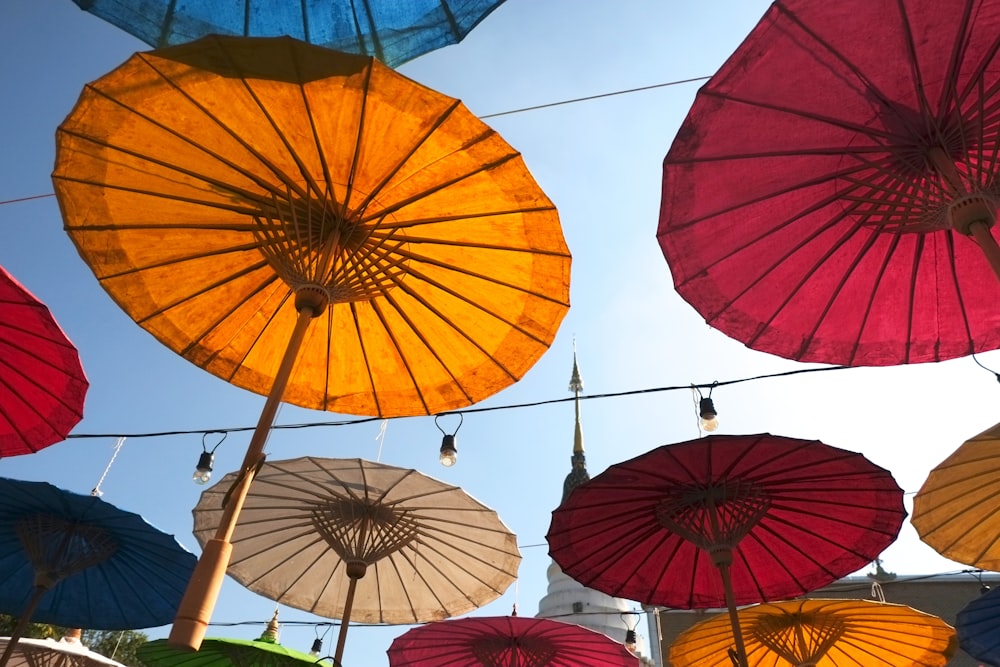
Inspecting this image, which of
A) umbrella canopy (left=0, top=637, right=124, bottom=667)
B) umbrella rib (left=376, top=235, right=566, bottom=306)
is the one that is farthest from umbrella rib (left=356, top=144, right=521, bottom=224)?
umbrella canopy (left=0, top=637, right=124, bottom=667)

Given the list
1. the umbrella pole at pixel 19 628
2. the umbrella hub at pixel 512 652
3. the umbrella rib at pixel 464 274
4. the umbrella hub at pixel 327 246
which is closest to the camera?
A: the umbrella hub at pixel 327 246

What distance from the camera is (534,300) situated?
6477mm

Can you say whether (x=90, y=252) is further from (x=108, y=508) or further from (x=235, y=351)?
(x=108, y=508)

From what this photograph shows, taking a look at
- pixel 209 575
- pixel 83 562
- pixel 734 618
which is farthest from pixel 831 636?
pixel 83 562

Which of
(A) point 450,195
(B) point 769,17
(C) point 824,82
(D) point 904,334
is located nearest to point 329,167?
(A) point 450,195

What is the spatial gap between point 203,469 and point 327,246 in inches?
311

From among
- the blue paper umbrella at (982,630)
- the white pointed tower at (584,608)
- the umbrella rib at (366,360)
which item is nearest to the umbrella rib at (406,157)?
the umbrella rib at (366,360)

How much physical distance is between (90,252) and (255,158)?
1754mm

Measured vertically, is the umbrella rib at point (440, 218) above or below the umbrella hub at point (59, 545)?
above

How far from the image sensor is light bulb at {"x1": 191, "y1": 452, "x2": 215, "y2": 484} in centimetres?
1191

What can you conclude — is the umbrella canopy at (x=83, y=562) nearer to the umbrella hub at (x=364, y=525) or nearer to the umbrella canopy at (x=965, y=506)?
the umbrella hub at (x=364, y=525)

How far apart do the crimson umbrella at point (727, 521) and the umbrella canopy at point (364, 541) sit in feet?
5.24

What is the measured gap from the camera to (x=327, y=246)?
18.5 feet

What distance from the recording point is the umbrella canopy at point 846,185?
5.10m
